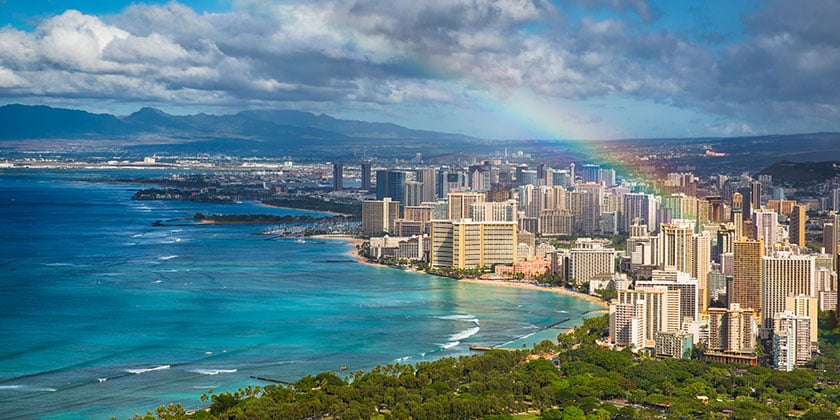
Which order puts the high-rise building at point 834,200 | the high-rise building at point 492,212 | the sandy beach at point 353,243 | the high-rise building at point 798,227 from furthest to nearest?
the high-rise building at point 834,200 → the high-rise building at point 492,212 → the sandy beach at point 353,243 → the high-rise building at point 798,227

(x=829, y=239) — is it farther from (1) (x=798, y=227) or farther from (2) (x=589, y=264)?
(2) (x=589, y=264)

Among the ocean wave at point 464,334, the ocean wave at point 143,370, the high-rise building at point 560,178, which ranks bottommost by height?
the ocean wave at point 464,334

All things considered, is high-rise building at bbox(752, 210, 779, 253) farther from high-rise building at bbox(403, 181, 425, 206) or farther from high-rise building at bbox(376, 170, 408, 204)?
high-rise building at bbox(376, 170, 408, 204)

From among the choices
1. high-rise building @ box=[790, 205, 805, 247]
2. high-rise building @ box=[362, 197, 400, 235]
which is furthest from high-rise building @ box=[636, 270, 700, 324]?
high-rise building @ box=[362, 197, 400, 235]

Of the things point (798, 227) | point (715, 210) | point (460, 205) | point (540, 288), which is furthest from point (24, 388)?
point (715, 210)

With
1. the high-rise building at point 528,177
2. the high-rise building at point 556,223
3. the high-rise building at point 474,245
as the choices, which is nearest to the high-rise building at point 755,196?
the high-rise building at point 556,223

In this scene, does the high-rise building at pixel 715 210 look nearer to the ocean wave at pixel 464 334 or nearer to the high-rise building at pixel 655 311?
the high-rise building at pixel 655 311

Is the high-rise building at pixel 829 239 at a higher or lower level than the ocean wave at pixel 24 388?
higher

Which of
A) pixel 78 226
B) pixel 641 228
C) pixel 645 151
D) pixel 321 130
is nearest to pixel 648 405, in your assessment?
pixel 641 228

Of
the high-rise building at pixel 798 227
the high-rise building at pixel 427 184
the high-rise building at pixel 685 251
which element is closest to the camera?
the high-rise building at pixel 685 251
